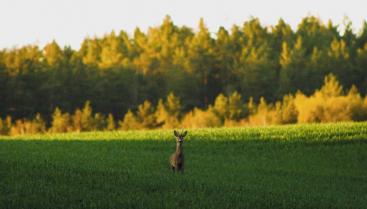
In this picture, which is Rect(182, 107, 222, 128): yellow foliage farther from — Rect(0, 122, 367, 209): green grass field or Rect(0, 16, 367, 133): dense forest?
Rect(0, 122, 367, 209): green grass field

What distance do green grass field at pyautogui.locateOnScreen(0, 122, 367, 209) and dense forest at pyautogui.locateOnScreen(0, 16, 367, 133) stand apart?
36757mm

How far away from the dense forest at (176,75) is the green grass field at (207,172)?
36757 millimetres

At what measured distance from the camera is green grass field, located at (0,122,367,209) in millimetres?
13156

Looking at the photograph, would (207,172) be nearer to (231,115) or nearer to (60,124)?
(60,124)

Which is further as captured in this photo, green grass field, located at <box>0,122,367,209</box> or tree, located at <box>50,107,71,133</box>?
tree, located at <box>50,107,71,133</box>

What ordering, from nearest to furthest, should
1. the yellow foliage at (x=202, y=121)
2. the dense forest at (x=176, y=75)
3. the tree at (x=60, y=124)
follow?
the yellow foliage at (x=202, y=121)
the tree at (x=60, y=124)
the dense forest at (x=176, y=75)

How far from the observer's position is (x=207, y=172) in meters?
20.0

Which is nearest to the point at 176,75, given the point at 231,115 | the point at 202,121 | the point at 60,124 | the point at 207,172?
the point at 231,115

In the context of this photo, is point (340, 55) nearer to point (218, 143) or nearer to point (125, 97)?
point (125, 97)

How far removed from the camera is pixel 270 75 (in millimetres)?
89500

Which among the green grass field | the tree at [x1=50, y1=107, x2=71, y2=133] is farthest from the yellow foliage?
the green grass field

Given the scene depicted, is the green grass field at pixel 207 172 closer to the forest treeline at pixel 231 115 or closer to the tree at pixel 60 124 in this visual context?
the forest treeline at pixel 231 115

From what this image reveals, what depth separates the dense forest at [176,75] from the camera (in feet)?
261

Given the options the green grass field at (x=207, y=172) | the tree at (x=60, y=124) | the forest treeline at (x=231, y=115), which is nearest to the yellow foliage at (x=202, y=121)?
the forest treeline at (x=231, y=115)
